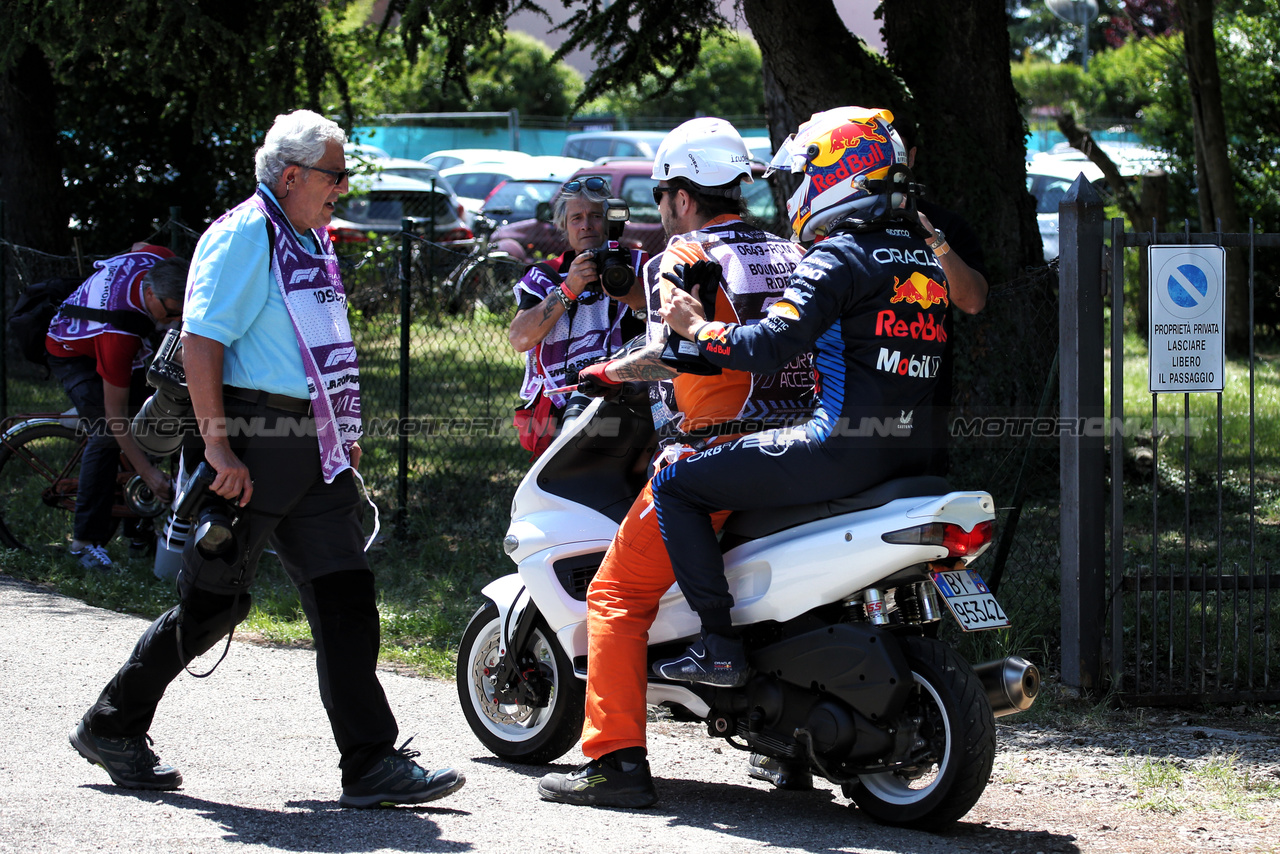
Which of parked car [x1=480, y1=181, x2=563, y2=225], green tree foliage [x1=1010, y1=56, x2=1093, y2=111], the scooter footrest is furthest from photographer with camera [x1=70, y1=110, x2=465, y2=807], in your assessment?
A: green tree foliage [x1=1010, y1=56, x2=1093, y2=111]

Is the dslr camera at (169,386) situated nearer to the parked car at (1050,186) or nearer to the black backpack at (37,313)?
the black backpack at (37,313)

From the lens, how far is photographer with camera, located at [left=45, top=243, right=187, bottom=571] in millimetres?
6688

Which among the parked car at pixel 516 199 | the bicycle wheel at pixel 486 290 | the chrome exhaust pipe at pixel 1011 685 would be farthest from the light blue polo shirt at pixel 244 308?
the parked car at pixel 516 199

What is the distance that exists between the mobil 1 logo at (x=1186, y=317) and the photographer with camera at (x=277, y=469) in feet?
9.53

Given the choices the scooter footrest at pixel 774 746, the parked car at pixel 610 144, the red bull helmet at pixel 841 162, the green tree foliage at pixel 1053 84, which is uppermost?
the green tree foliage at pixel 1053 84

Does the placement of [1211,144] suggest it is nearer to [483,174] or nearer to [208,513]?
[208,513]

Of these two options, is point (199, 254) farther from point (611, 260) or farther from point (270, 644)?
point (270, 644)

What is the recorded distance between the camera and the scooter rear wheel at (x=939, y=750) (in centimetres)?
340

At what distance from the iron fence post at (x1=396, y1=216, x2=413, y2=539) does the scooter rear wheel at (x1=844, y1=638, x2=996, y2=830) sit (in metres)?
4.58

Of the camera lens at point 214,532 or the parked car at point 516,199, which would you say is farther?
the parked car at point 516,199

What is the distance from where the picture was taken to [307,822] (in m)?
3.65

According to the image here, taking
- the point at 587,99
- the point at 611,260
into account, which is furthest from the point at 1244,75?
the point at 611,260

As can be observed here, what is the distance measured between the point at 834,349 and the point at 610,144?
2231 cm

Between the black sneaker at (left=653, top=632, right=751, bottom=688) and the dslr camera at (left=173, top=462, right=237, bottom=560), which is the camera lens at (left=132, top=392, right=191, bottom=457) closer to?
the dslr camera at (left=173, top=462, right=237, bottom=560)
